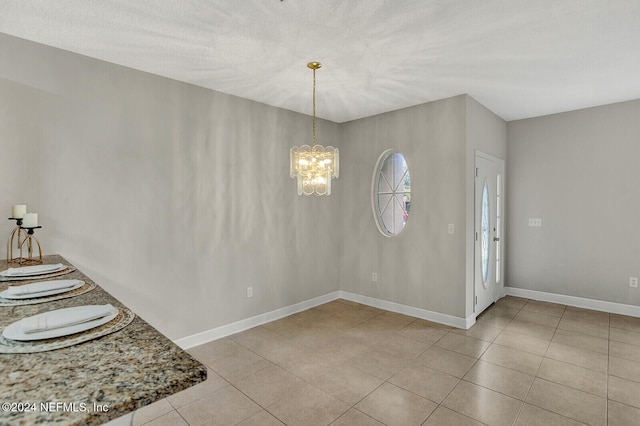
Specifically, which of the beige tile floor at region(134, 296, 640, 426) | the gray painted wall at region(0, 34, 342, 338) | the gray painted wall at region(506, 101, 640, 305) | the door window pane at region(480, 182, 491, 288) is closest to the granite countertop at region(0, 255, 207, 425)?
the beige tile floor at region(134, 296, 640, 426)

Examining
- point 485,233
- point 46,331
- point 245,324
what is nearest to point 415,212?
point 485,233

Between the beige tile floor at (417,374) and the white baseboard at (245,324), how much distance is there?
0.09 metres

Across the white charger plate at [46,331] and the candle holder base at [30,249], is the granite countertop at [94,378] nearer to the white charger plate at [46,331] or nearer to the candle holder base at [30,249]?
the white charger plate at [46,331]

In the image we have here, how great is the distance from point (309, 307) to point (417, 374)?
2.00 metres

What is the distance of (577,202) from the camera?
173 inches

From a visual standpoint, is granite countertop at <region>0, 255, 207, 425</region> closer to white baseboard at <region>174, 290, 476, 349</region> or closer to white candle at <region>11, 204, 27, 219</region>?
white candle at <region>11, 204, 27, 219</region>

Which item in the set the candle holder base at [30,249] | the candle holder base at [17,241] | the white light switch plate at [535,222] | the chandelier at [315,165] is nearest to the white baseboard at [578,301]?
the white light switch plate at [535,222]

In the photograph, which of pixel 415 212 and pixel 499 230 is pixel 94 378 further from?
pixel 499 230

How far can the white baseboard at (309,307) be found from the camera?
133 inches

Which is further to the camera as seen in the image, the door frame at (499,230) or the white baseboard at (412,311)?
the door frame at (499,230)

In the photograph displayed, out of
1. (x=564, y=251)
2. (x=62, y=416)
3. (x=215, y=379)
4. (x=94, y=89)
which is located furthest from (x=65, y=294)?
(x=564, y=251)

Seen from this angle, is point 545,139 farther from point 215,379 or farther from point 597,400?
point 215,379

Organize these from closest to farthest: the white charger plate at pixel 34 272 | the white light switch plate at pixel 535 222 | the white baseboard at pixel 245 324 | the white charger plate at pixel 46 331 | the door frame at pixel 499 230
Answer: the white charger plate at pixel 46 331 → the white charger plate at pixel 34 272 → the white baseboard at pixel 245 324 → the door frame at pixel 499 230 → the white light switch plate at pixel 535 222

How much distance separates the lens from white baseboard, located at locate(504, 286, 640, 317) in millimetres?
4068
